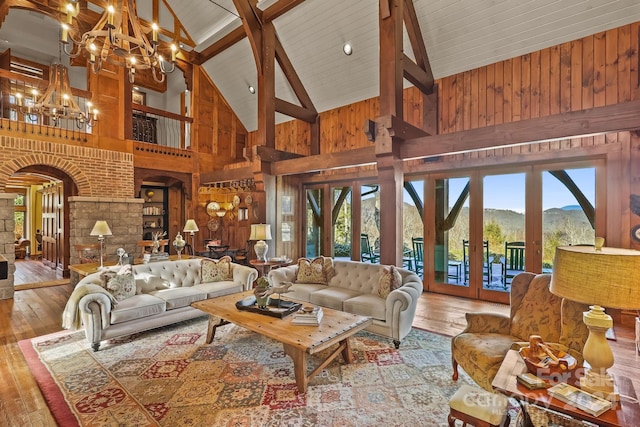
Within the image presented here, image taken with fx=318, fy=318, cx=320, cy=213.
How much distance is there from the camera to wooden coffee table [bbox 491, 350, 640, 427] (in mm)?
1407

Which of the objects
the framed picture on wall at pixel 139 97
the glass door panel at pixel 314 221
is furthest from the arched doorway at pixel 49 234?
the glass door panel at pixel 314 221

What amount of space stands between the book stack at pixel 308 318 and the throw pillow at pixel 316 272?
1.64m

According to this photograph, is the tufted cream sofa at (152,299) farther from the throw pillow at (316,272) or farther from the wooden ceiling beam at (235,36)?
the wooden ceiling beam at (235,36)

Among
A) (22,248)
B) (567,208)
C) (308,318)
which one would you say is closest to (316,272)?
(308,318)

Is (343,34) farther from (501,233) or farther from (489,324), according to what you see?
(489,324)

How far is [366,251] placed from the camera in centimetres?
705

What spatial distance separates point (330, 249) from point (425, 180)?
106 inches

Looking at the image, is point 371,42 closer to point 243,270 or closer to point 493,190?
point 493,190

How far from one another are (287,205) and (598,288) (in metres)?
6.46

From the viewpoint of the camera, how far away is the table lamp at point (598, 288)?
137cm

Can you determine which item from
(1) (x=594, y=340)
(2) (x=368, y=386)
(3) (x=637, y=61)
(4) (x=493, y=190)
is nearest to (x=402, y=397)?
(2) (x=368, y=386)

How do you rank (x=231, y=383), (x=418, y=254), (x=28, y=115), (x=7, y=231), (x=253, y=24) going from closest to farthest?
1. (x=231, y=383)
2. (x=7, y=231)
3. (x=253, y=24)
4. (x=418, y=254)
5. (x=28, y=115)

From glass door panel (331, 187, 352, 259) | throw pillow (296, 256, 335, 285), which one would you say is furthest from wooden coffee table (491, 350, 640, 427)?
glass door panel (331, 187, 352, 259)

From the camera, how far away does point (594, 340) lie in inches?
61.9
